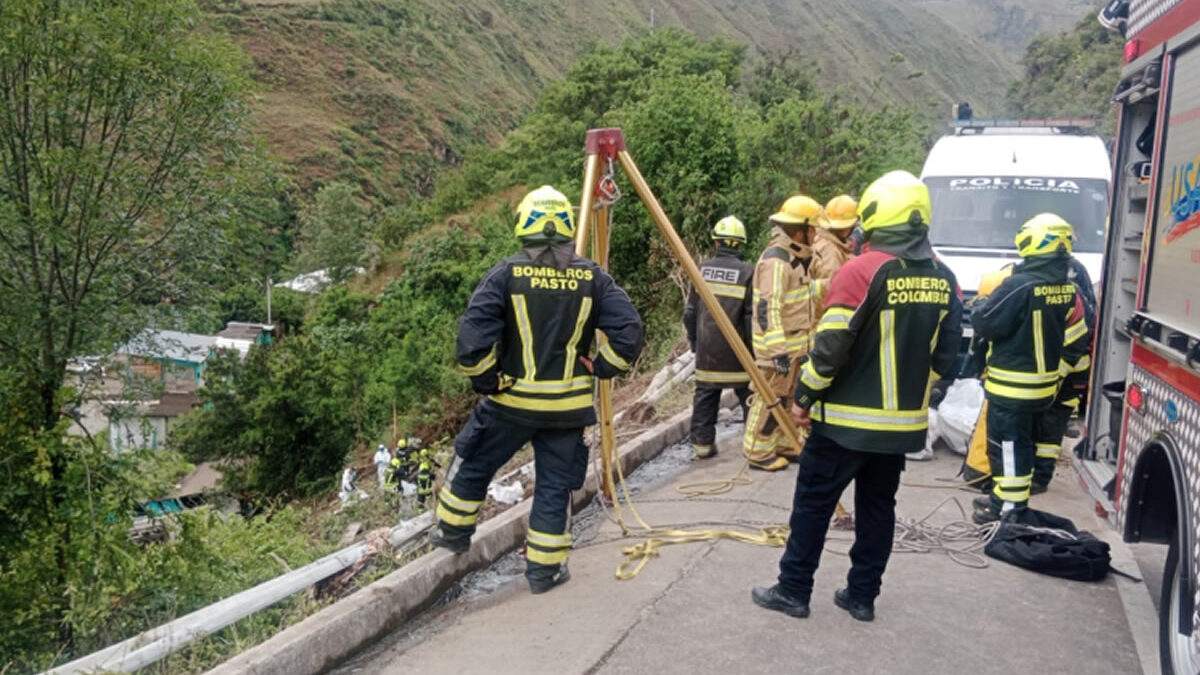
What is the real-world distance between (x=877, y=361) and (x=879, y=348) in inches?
2.2

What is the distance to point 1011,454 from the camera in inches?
219

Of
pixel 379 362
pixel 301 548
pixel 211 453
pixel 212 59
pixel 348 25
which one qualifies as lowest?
pixel 211 453

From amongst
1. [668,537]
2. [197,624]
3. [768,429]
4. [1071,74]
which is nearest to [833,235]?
[768,429]

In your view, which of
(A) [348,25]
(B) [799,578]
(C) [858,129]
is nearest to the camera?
(B) [799,578]

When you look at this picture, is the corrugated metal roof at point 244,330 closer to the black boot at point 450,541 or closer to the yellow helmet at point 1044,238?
the black boot at point 450,541

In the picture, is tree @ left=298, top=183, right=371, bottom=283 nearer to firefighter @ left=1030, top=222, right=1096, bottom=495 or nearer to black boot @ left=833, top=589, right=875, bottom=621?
firefighter @ left=1030, top=222, right=1096, bottom=495

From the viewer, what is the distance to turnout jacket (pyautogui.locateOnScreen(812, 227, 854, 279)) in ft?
22.5

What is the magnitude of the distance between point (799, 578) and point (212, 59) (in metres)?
9.90

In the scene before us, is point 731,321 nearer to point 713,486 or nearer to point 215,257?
point 713,486

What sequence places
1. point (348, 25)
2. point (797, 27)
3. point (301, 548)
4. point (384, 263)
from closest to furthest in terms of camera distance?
1. point (301, 548)
2. point (384, 263)
3. point (348, 25)
4. point (797, 27)

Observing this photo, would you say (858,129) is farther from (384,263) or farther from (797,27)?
(797,27)

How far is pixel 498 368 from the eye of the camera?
4.63 m

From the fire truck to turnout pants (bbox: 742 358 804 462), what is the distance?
2.17m

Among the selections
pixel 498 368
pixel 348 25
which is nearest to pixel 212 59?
pixel 498 368
